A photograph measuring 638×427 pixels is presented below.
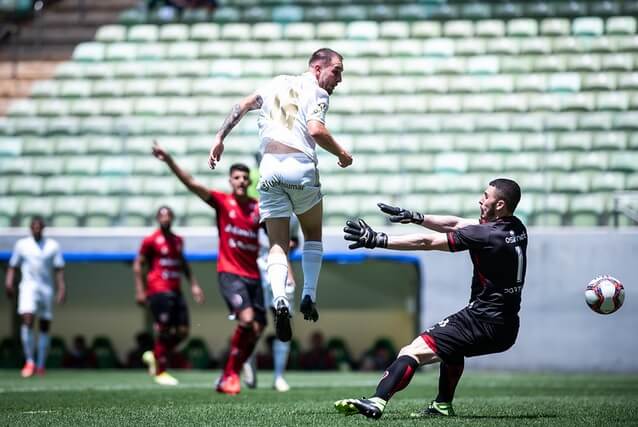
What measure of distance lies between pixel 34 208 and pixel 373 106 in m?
5.73

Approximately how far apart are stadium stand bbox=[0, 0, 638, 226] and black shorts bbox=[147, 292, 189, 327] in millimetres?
3245

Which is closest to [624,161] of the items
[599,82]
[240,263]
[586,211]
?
[586,211]

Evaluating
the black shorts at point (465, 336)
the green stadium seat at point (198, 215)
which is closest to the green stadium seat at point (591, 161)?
the green stadium seat at point (198, 215)

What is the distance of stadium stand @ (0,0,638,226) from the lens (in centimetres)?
1642

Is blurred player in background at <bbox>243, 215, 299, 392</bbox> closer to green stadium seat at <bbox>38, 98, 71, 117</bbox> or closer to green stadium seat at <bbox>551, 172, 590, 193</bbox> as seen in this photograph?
green stadium seat at <bbox>551, 172, 590, 193</bbox>

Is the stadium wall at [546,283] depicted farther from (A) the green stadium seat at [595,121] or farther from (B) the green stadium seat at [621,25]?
(B) the green stadium seat at [621,25]

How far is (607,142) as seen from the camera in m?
17.0

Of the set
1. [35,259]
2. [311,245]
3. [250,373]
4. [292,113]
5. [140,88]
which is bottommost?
[250,373]

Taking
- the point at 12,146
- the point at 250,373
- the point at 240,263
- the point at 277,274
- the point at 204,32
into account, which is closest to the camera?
the point at 277,274

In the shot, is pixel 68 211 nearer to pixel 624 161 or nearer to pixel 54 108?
pixel 54 108

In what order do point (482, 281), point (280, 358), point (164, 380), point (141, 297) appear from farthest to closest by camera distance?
point (141, 297) < point (164, 380) < point (280, 358) < point (482, 281)

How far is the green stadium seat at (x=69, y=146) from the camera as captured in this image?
17.6m

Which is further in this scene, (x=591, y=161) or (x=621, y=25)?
(x=621, y=25)

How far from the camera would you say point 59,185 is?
17.3 meters
